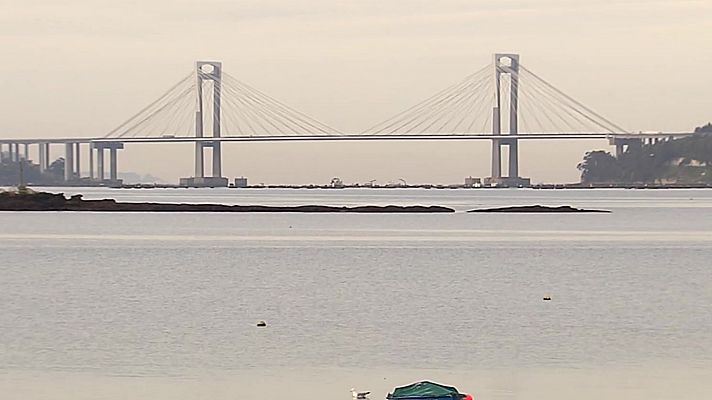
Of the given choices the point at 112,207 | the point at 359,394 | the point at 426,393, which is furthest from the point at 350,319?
the point at 112,207

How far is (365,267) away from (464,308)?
12.2 m

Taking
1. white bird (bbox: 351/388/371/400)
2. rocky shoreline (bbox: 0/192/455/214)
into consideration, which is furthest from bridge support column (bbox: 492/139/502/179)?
white bird (bbox: 351/388/371/400)

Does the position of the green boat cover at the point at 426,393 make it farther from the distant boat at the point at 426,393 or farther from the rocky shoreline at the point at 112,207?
the rocky shoreline at the point at 112,207

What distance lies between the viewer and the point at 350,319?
2291 centimetres

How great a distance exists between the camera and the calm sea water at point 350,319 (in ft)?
52.4

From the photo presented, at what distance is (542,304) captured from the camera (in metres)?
26.2

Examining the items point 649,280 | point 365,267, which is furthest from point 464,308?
point 365,267

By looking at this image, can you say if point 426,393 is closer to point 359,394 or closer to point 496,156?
point 359,394

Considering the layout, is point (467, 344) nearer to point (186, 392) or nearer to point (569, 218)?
point (186, 392)

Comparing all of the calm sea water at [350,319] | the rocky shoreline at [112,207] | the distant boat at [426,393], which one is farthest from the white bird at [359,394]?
the rocky shoreline at [112,207]

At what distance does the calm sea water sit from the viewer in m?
16.0

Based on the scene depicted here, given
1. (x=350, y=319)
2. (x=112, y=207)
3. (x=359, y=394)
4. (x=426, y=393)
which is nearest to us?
(x=426, y=393)

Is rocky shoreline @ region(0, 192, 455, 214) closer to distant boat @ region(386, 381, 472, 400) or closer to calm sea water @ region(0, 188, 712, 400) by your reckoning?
calm sea water @ region(0, 188, 712, 400)

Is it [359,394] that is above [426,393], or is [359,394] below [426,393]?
below
